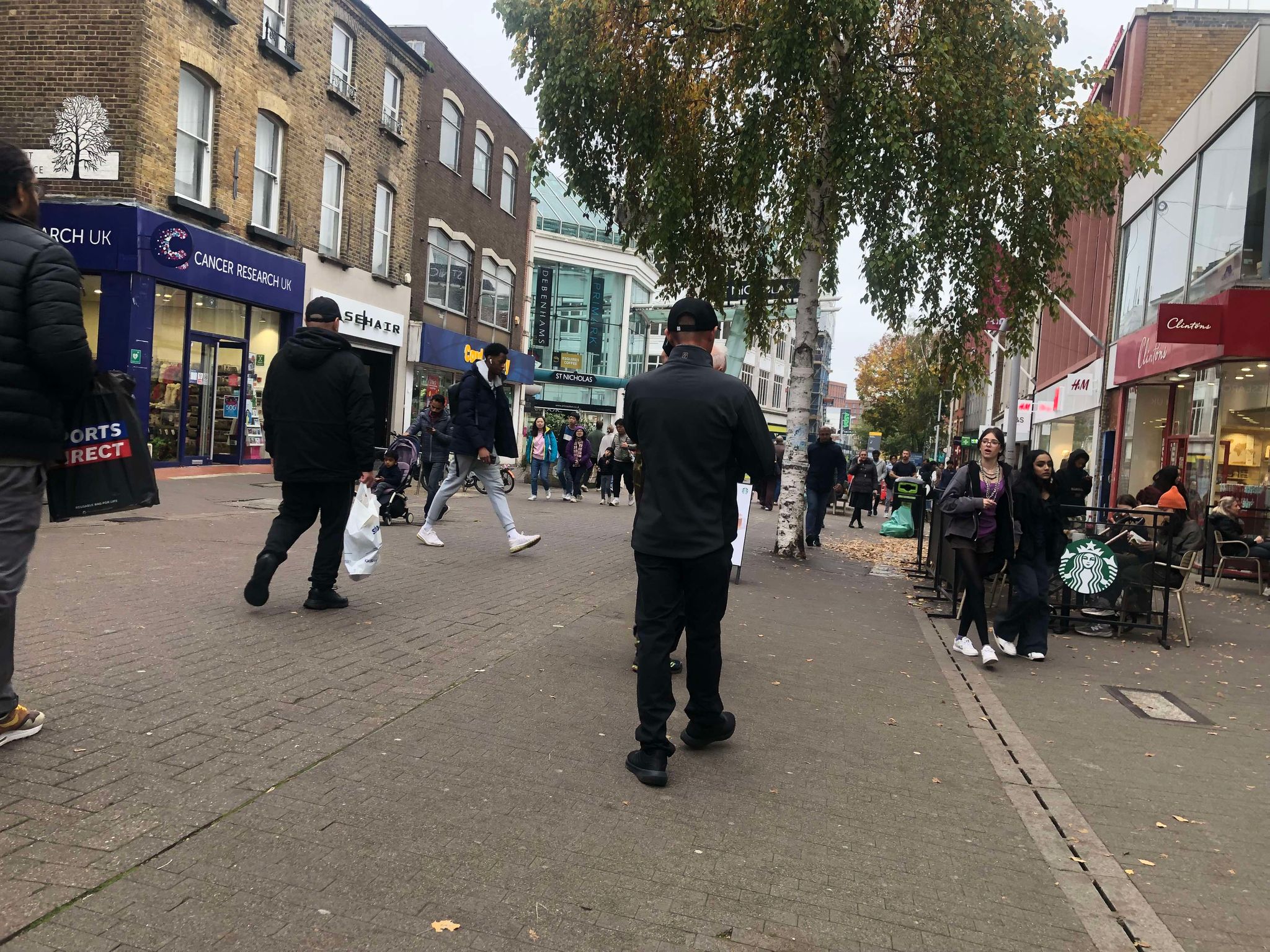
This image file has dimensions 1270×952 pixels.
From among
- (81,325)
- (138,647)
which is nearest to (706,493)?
(81,325)

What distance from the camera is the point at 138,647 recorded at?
523 centimetres

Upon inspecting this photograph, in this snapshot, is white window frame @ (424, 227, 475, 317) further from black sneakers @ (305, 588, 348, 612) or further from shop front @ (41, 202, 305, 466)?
black sneakers @ (305, 588, 348, 612)

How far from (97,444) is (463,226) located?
25.3 m

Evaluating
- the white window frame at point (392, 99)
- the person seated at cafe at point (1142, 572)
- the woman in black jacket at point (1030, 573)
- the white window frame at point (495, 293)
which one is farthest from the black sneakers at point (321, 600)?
the white window frame at point (495, 293)

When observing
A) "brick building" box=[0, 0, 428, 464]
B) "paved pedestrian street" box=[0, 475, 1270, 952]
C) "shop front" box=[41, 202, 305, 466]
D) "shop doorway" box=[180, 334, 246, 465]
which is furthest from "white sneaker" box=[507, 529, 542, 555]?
"shop doorway" box=[180, 334, 246, 465]

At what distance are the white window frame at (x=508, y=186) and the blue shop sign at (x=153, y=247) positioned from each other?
46.5ft

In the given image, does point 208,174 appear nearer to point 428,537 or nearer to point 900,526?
point 428,537

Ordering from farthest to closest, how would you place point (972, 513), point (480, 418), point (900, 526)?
point (900, 526) < point (480, 418) < point (972, 513)

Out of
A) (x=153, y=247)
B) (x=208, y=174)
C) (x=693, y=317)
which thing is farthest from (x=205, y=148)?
(x=693, y=317)

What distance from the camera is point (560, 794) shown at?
376cm

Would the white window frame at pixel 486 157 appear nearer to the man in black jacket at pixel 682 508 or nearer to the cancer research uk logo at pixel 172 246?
the cancer research uk logo at pixel 172 246

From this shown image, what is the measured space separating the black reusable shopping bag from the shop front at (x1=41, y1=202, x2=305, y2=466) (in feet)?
32.8

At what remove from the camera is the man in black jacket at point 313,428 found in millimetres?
6234

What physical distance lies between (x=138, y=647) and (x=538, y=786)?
8.62 ft
